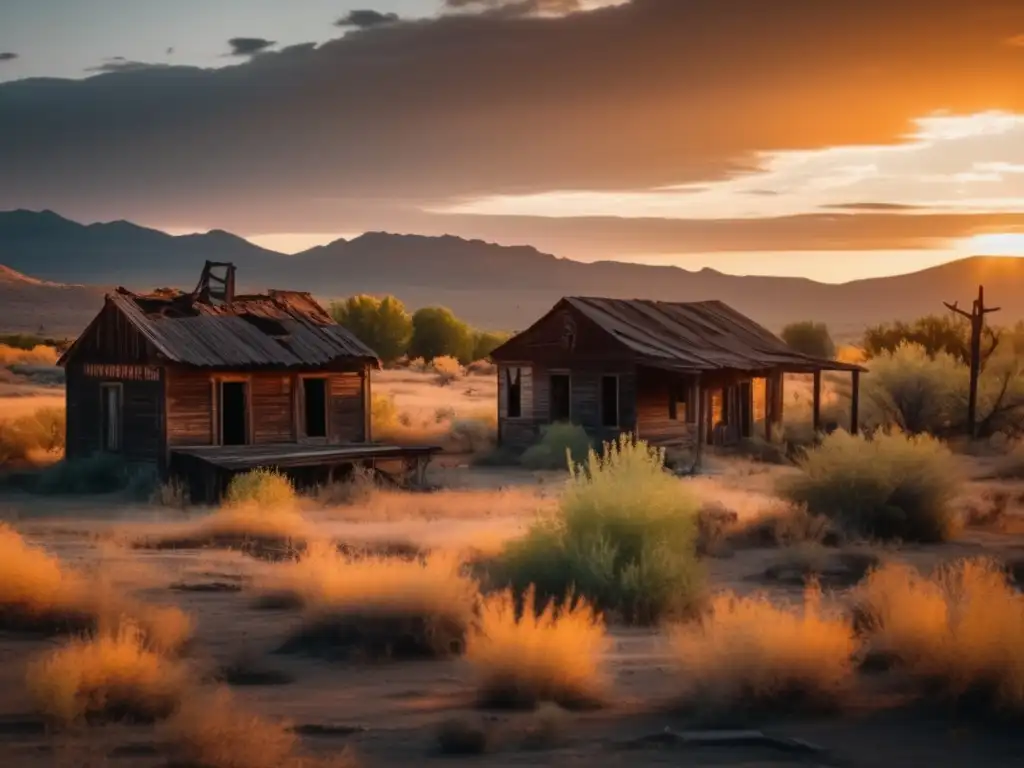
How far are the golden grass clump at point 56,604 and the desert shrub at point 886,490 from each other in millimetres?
8967

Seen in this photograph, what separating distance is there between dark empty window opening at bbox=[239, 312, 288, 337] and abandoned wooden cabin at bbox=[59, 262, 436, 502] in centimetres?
2

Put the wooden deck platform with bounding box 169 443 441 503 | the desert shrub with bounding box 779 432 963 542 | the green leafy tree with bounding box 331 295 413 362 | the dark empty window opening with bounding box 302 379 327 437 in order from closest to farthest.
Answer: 1. the desert shrub with bounding box 779 432 963 542
2. the wooden deck platform with bounding box 169 443 441 503
3. the dark empty window opening with bounding box 302 379 327 437
4. the green leafy tree with bounding box 331 295 413 362

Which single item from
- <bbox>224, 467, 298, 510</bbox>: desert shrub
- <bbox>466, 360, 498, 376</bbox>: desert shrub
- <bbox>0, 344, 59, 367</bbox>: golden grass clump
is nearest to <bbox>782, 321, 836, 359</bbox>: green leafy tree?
<bbox>466, 360, 498, 376</bbox>: desert shrub

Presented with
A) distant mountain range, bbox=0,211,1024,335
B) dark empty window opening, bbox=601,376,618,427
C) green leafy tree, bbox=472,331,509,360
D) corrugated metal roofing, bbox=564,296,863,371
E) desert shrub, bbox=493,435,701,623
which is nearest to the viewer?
desert shrub, bbox=493,435,701,623

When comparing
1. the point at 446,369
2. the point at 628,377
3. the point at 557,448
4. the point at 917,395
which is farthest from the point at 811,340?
the point at 557,448

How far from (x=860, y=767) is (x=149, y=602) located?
6.55m

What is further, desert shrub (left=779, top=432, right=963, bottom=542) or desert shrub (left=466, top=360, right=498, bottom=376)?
desert shrub (left=466, top=360, right=498, bottom=376)

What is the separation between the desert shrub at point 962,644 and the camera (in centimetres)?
813

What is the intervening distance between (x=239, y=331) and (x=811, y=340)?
37.4 metres

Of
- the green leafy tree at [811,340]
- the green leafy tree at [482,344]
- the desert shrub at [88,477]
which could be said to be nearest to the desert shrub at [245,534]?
the desert shrub at [88,477]

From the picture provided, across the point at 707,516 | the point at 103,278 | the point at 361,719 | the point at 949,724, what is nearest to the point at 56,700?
the point at 361,719

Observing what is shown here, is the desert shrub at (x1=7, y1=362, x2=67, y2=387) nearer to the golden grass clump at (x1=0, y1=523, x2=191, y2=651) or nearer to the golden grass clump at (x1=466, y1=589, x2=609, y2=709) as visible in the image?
the golden grass clump at (x1=0, y1=523, x2=191, y2=651)

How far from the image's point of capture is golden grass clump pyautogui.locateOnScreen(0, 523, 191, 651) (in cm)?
1012

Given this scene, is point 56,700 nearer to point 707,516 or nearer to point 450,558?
point 450,558
